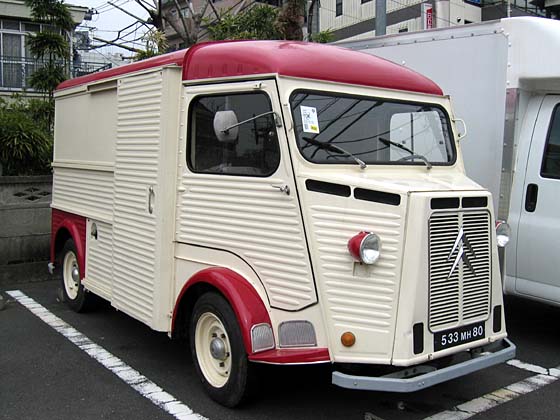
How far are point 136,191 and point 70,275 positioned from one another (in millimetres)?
2311

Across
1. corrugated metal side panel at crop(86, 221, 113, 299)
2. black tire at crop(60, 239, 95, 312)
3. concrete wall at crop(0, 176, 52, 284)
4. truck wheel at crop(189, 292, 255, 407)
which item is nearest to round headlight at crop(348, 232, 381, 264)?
truck wheel at crop(189, 292, 255, 407)

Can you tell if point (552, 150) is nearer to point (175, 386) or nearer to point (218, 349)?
point (218, 349)

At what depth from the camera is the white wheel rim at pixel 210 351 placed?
13.6 ft

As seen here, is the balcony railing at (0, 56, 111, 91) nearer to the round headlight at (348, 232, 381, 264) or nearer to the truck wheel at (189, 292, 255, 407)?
the truck wheel at (189, 292, 255, 407)

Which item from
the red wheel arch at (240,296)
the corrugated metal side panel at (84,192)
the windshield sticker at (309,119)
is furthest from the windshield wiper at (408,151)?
the corrugated metal side panel at (84,192)

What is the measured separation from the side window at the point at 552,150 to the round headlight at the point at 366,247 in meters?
2.62

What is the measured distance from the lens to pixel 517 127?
5.51 meters

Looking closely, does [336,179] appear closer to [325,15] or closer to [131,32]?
[131,32]

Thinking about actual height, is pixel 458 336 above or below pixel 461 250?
below

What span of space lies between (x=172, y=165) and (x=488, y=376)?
3.08 m

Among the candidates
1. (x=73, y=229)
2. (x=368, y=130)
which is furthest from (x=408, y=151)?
(x=73, y=229)

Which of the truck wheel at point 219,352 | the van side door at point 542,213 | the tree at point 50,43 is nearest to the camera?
the truck wheel at point 219,352

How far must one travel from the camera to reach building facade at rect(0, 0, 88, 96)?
63.6 feet

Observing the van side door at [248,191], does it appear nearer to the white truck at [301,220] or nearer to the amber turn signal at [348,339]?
the white truck at [301,220]
